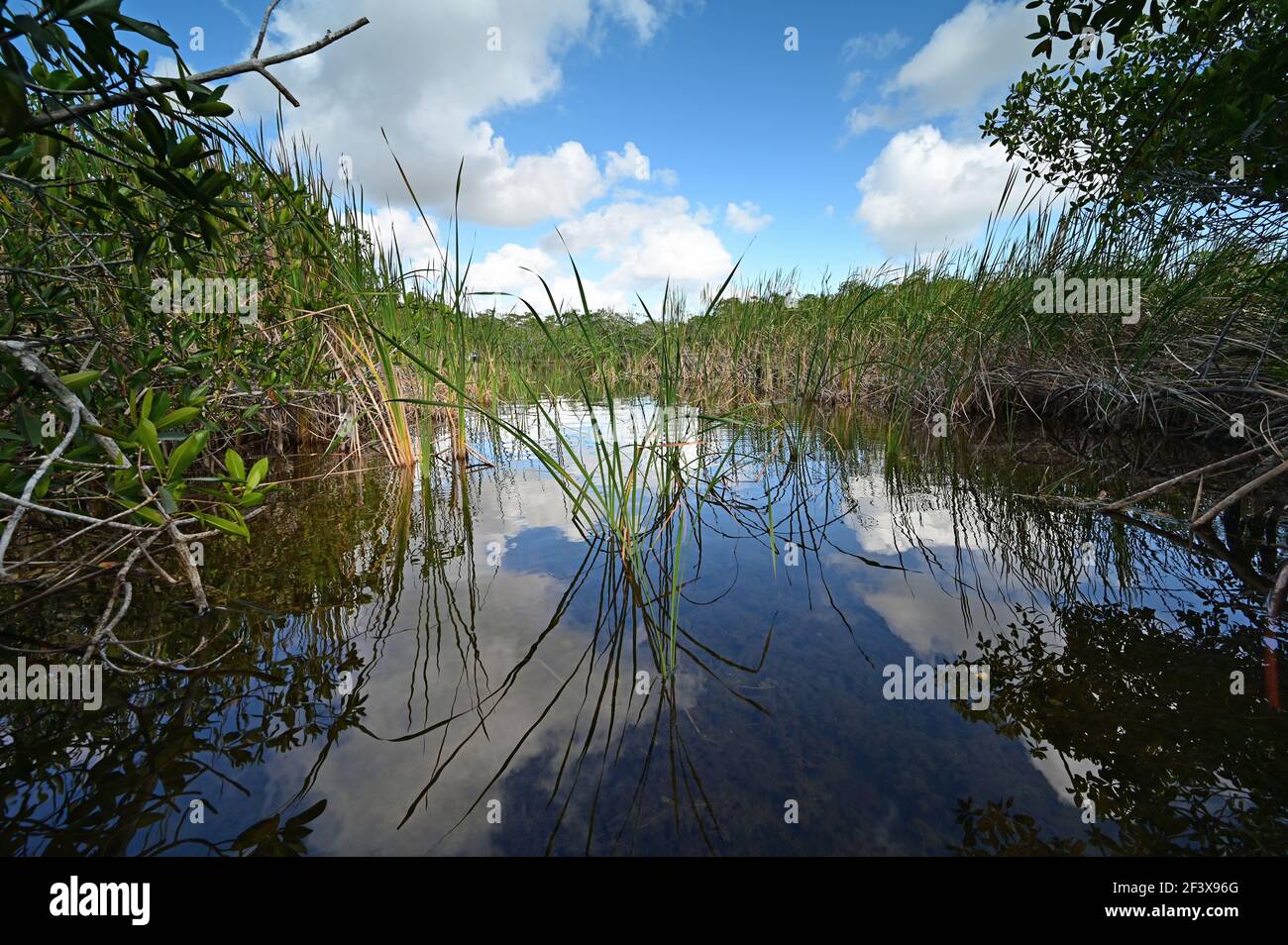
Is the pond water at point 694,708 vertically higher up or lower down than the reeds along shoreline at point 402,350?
lower down

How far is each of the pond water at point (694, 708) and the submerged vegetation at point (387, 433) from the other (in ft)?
0.04

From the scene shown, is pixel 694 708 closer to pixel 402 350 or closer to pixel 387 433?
pixel 402 350

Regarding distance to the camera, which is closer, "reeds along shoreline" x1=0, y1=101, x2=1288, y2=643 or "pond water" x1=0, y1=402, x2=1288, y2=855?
"pond water" x1=0, y1=402, x2=1288, y2=855

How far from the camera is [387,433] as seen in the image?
3107 millimetres

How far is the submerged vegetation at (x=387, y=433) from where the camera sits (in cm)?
85

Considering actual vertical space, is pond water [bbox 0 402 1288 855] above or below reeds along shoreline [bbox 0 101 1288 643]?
below

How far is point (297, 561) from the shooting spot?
5.38 feet

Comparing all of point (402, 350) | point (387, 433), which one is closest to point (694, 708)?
point (402, 350)

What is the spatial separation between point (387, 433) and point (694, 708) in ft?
9.08

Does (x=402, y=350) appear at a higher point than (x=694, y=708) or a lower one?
higher

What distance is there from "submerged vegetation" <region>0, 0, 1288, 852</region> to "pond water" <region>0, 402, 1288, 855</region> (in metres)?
0.01

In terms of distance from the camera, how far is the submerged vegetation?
2.78 ft

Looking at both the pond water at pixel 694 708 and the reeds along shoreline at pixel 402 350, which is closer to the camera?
the pond water at pixel 694 708

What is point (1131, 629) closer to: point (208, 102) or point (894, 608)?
point (894, 608)
